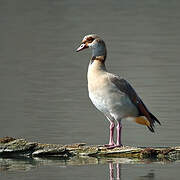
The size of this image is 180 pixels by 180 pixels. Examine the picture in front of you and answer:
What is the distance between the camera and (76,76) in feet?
80.1

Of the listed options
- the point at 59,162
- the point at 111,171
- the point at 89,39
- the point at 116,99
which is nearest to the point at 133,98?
the point at 116,99

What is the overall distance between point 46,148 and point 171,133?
101 inches

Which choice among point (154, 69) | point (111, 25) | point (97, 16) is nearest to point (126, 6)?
point (97, 16)

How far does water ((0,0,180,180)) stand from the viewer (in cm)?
1457

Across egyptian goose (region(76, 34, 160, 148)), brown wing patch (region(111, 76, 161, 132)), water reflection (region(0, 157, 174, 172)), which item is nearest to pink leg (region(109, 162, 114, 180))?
water reflection (region(0, 157, 174, 172))

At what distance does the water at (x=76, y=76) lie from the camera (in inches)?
574

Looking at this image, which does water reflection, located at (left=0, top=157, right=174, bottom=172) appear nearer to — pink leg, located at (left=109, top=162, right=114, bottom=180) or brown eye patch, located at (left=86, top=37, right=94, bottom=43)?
pink leg, located at (left=109, top=162, right=114, bottom=180)

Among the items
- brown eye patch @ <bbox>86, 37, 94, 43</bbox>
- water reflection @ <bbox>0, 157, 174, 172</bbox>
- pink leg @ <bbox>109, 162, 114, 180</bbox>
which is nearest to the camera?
pink leg @ <bbox>109, 162, 114, 180</bbox>

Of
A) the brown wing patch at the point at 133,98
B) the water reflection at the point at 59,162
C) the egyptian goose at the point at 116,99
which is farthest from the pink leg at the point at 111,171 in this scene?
the brown wing patch at the point at 133,98

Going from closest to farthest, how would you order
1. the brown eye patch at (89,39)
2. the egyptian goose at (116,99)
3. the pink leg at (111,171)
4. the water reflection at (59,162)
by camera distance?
the pink leg at (111,171) < the water reflection at (59,162) < the egyptian goose at (116,99) < the brown eye patch at (89,39)

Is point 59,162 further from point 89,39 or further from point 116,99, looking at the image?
point 89,39

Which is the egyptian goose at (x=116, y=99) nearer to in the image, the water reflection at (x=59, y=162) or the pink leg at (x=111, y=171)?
the water reflection at (x=59, y=162)

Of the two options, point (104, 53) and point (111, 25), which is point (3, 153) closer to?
point (104, 53)

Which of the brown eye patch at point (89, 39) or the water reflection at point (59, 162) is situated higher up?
the brown eye patch at point (89, 39)
